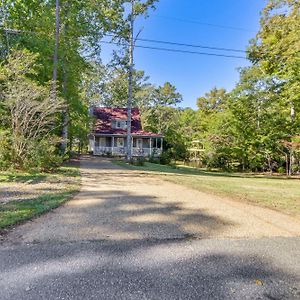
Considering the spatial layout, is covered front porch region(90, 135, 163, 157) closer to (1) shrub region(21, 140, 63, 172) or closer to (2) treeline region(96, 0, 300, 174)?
(2) treeline region(96, 0, 300, 174)

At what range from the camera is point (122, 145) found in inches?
1443

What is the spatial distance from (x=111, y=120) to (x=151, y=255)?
34.5 metres

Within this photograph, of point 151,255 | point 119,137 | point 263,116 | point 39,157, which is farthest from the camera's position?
point 119,137

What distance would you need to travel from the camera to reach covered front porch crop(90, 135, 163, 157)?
116 ft

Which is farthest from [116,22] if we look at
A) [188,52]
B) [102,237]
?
[102,237]

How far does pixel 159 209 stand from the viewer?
6.37m

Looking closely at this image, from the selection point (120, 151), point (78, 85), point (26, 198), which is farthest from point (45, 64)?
point (120, 151)

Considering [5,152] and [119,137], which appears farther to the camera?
[119,137]

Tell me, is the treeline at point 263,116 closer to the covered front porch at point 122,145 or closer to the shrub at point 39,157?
the covered front porch at point 122,145

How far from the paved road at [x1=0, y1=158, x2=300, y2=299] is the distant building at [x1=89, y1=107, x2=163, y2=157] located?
92.7 feet

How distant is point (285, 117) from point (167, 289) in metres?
22.4

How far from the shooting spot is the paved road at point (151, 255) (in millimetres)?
2826

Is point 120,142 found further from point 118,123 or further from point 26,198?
point 26,198

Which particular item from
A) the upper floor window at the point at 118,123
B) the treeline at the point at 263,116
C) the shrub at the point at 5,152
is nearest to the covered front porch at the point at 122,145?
the upper floor window at the point at 118,123
